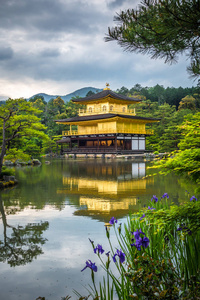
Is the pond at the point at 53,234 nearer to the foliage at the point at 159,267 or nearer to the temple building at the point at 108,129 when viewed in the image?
the foliage at the point at 159,267

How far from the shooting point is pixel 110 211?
623cm

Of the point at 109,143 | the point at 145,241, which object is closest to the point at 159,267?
the point at 145,241

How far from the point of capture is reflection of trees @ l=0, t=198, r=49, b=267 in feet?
12.5

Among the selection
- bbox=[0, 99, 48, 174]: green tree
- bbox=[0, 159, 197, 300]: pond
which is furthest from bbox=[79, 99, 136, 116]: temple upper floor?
bbox=[0, 159, 197, 300]: pond

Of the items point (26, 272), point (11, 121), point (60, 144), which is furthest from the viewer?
point (60, 144)

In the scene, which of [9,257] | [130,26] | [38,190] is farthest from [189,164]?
[38,190]

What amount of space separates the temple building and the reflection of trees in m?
28.0

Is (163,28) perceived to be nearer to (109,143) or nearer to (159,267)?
(159,267)

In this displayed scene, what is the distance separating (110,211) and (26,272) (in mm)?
3009

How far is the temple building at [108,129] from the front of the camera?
34.7 m

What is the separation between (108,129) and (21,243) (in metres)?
31.5

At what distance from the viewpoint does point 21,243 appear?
4.32 m

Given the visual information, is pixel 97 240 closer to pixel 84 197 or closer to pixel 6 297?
pixel 6 297

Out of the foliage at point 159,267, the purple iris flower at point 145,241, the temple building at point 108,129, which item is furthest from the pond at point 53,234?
the temple building at point 108,129
